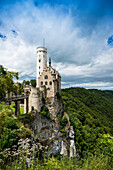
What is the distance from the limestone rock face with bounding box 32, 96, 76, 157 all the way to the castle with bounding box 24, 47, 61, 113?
2335mm

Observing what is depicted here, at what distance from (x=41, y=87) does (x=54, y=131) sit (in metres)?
13.6

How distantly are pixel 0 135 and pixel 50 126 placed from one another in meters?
17.8

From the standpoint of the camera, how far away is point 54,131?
27.8 metres

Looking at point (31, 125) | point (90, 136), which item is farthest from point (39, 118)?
point (90, 136)

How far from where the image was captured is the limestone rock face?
25.6 metres

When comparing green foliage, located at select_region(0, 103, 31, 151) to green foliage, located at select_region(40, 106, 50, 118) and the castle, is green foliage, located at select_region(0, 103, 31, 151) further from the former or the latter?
green foliage, located at select_region(40, 106, 50, 118)

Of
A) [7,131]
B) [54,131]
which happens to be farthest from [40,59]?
[7,131]

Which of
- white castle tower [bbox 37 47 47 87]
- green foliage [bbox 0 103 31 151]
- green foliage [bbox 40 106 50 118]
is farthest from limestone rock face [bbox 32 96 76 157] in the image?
white castle tower [bbox 37 47 47 87]

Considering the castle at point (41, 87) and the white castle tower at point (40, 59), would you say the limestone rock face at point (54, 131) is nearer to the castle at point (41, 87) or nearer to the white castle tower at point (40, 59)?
the castle at point (41, 87)

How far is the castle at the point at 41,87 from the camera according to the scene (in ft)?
81.6

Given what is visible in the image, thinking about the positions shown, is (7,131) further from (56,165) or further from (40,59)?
(40,59)

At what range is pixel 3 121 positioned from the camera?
1299 cm

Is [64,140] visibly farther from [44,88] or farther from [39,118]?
[44,88]

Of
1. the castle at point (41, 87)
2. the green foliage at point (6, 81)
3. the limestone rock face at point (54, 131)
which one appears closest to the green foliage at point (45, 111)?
the limestone rock face at point (54, 131)
